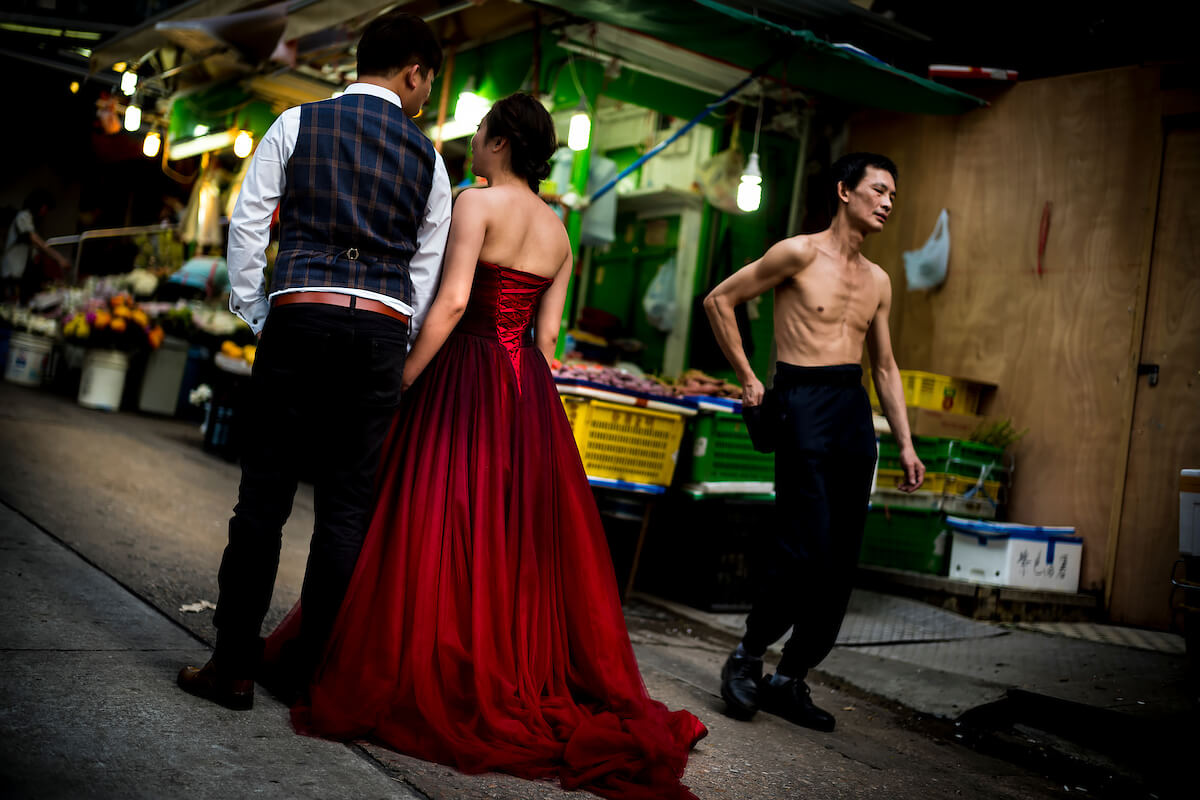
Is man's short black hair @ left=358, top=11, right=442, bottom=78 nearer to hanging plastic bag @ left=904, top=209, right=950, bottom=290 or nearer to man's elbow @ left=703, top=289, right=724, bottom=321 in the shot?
man's elbow @ left=703, top=289, right=724, bottom=321

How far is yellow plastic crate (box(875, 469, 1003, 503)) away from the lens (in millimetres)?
7105

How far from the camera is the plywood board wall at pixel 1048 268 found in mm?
6941

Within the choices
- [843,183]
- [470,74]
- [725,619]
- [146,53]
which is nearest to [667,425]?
[725,619]

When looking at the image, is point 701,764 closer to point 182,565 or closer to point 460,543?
point 460,543

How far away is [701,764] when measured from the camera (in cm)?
324

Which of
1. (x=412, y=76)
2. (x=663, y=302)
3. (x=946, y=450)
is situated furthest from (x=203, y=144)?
(x=412, y=76)

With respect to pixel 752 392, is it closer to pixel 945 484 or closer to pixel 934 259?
pixel 945 484

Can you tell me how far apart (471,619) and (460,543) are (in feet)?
0.78

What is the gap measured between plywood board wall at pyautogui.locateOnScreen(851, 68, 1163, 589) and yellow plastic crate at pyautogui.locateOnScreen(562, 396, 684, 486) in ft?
9.73

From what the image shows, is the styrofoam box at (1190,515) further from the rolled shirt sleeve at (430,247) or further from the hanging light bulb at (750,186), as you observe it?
→ the hanging light bulb at (750,186)

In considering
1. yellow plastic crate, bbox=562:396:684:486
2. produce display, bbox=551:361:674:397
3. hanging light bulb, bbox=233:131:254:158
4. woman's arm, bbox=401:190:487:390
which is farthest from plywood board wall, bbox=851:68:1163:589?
hanging light bulb, bbox=233:131:254:158

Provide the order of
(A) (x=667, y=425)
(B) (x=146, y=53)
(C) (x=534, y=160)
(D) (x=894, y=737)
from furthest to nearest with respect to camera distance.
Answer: (B) (x=146, y=53)
(A) (x=667, y=425)
(D) (x=894, y=737)
(C) (x=534, y=160)

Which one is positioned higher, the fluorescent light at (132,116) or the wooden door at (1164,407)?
the fluorescent light at (132,116)

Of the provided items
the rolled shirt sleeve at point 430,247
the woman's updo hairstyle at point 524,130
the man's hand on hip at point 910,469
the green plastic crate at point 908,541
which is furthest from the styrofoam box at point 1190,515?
the rolled shirt sleeve at point 430,247
